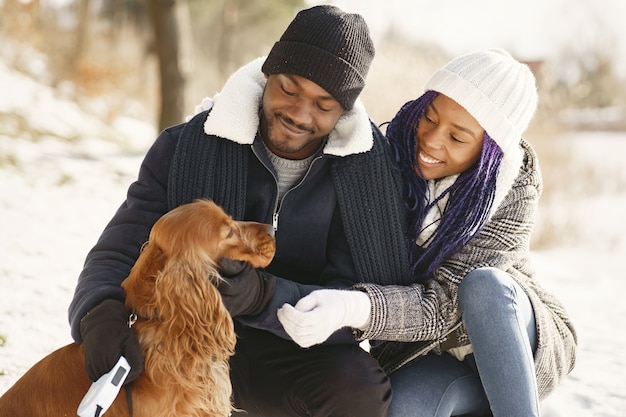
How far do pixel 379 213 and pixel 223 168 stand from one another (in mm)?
662

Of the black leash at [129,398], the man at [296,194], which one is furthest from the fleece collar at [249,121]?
the black leash at [129,398]

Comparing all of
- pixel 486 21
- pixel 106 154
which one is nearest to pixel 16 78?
pixel 106 154

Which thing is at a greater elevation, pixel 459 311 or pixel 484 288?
pixel 484 288

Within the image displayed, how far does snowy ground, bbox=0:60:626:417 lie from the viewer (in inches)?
154

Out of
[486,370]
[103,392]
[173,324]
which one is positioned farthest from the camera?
[486,370]

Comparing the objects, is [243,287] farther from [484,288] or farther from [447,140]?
[447,140]

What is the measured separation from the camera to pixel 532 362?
256cm

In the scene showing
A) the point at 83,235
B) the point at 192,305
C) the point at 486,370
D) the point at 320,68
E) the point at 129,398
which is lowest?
the point at 83,235

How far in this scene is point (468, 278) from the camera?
2.62m

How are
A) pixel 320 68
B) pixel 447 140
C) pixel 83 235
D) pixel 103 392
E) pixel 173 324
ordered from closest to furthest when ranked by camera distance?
pixel 103 392, pixel 173 324, pixel 320 68, pixel 447 140, pixel 83 235

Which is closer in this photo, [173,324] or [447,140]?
[173,324]

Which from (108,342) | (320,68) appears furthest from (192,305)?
(320,68)

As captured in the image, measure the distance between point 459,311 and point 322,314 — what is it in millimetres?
620

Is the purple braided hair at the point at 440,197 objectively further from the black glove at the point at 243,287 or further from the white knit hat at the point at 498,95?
the black glove at the point at 243,287
